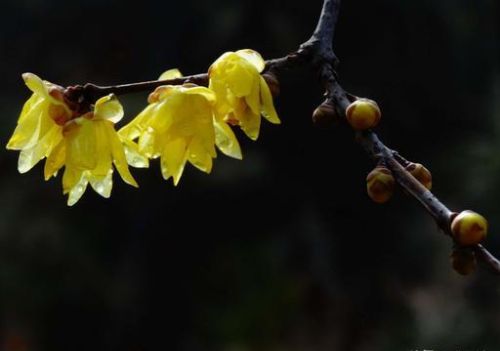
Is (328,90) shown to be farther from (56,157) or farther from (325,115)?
(56,157)

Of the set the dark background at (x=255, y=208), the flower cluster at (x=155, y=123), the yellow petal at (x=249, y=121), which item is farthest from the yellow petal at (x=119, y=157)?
the dark background at (x=255, y=208)

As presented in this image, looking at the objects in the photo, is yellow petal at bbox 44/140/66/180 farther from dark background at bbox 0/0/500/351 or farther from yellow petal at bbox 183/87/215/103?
dark background at bbox 0/0/500/351

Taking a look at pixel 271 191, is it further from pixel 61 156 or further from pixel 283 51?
pixel 61 156

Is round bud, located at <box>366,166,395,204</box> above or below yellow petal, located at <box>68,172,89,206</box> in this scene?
below

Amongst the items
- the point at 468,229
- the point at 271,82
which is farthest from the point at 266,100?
the point at 468,229

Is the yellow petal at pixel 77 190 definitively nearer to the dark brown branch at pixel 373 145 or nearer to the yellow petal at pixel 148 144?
the yellow petal at pixel 148 144

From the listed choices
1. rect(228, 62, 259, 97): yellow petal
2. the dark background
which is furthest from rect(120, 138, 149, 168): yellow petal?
the dark background
